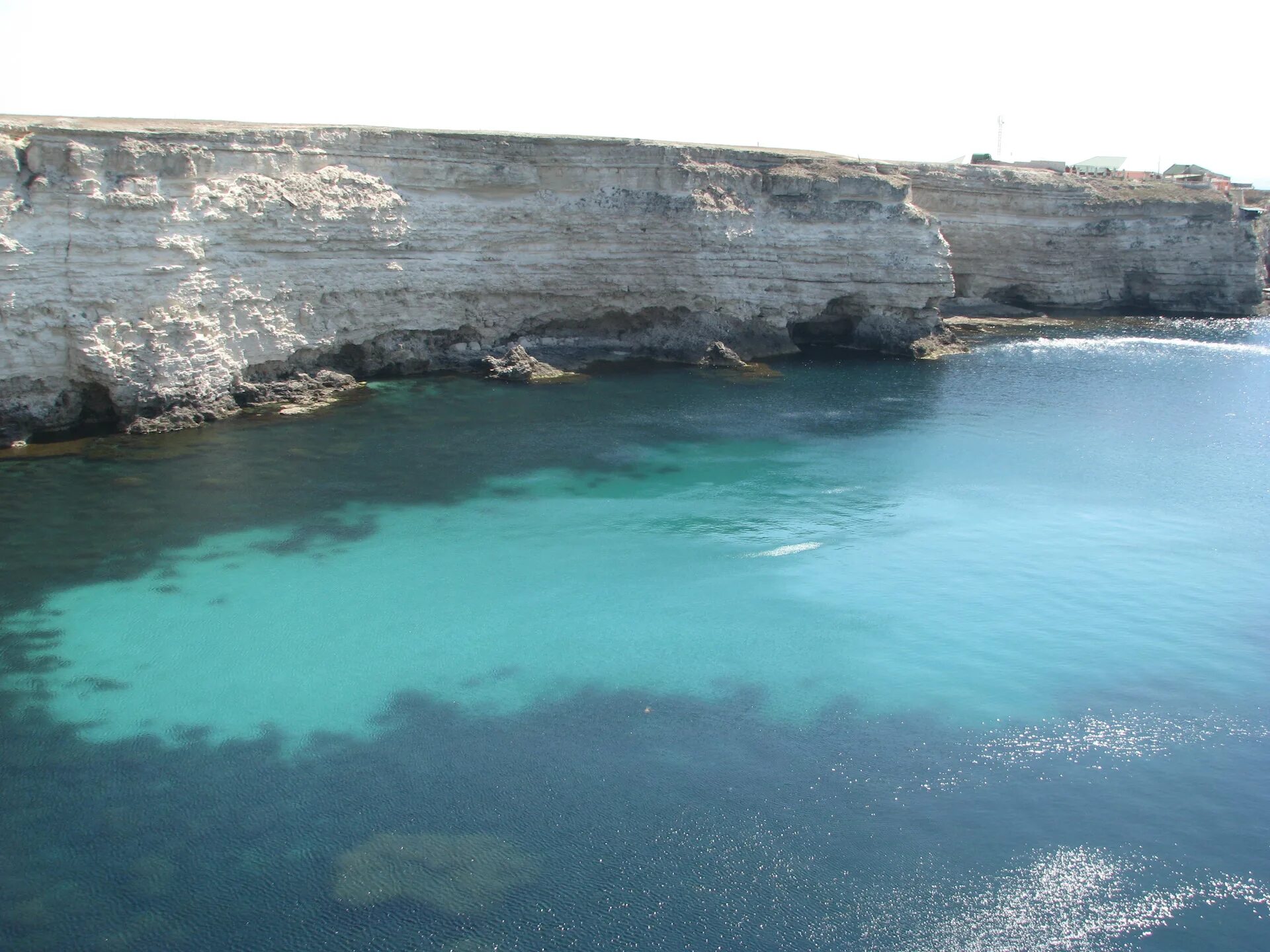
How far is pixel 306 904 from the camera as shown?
30.7 feet

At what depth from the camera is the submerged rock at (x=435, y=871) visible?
30.9ft

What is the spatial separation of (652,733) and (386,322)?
21.1 meters

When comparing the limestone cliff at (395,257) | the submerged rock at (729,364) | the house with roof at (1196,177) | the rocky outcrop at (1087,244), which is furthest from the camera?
the house with roof at (1196,177)

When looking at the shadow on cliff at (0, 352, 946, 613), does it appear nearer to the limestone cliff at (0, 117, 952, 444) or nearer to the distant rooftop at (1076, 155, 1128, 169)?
the limestone cliff at (0, 117, 952, 444)

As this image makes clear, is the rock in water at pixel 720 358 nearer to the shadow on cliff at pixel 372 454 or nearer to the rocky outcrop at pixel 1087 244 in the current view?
the shadow on cliff at pixel 372 454

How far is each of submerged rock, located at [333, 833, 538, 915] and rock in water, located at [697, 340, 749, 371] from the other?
26410 mm

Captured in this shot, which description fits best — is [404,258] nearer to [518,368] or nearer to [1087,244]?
[518,368]

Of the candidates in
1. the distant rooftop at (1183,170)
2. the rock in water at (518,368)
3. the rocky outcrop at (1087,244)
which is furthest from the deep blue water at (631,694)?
the distant rooftop at (1183,170)

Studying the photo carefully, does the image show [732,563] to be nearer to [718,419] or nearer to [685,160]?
[718,419]

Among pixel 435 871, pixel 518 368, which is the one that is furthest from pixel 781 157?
pixel 435 871

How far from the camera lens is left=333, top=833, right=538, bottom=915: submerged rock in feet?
30.9

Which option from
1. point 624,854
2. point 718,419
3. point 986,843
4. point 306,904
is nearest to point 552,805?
point 624,854

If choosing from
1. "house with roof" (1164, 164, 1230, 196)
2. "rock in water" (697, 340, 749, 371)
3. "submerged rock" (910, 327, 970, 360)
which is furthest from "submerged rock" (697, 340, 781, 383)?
"house with roof" (1164, 164, 1230, 196)

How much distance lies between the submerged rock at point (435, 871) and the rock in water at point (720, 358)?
26410 mm
